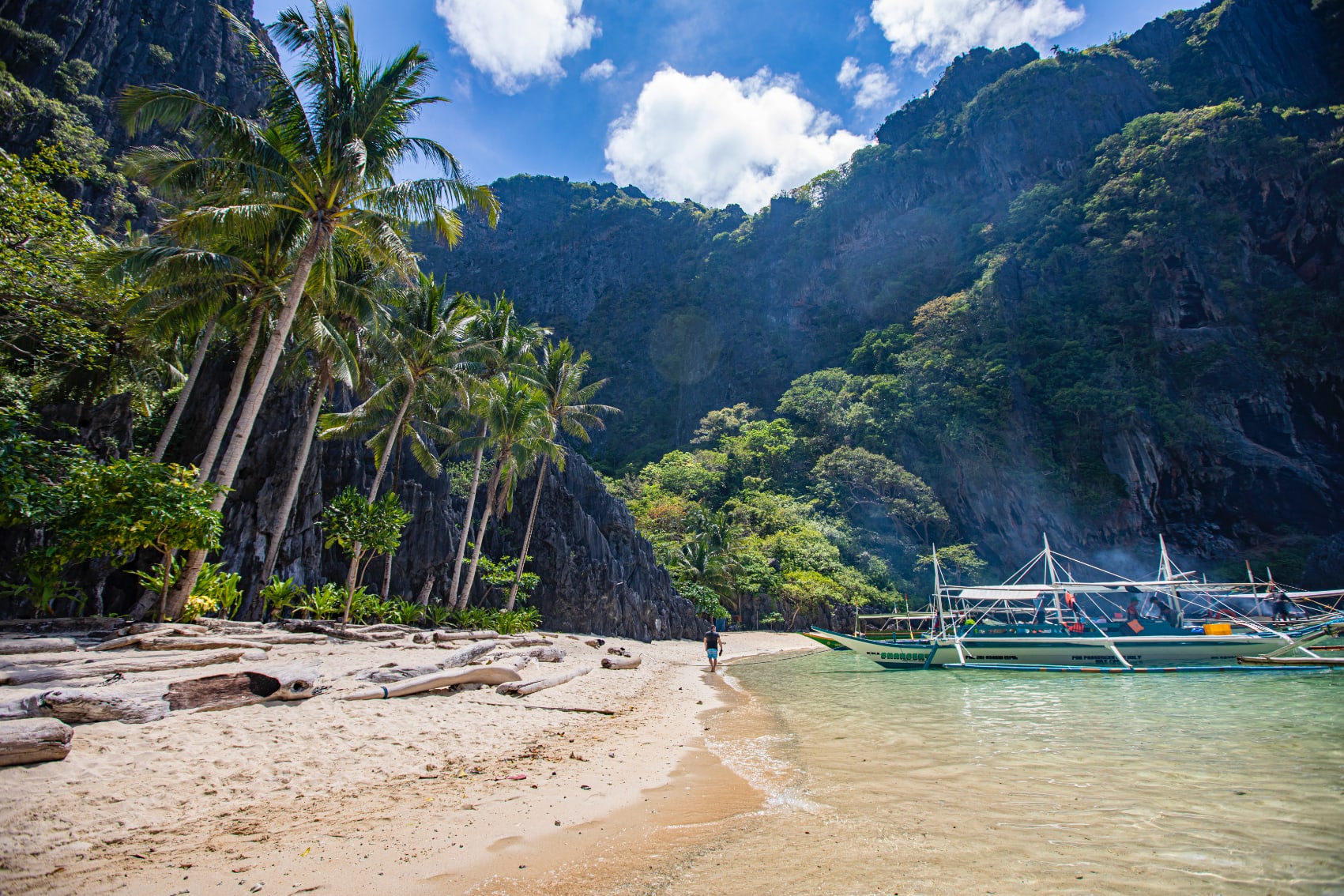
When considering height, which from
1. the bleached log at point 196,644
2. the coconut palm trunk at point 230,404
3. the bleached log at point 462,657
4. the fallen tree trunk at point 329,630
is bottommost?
the bleached log at point 462,657

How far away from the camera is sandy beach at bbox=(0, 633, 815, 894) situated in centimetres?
313

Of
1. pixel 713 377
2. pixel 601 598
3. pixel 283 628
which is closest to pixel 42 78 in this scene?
pixel 283 628

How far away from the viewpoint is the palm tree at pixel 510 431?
67.6ft

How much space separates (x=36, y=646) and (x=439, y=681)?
4.92 m

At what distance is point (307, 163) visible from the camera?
12.5 m

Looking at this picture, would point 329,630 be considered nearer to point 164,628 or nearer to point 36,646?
point 164,628

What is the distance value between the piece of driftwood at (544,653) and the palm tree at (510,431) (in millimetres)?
5889

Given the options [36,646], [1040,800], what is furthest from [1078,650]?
[36,646]

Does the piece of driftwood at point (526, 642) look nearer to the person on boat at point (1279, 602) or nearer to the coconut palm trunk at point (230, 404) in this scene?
the coconut palm trunk at point (230, 404)

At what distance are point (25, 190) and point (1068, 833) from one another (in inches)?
672

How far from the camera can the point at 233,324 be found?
595 inches

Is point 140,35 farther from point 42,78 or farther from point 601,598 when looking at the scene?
point 601,598

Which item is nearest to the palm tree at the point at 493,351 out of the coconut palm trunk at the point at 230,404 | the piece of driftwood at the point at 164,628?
the coconut palm trunk at the point at 230,404

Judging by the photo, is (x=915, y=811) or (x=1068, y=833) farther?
(x=915, y=811)
